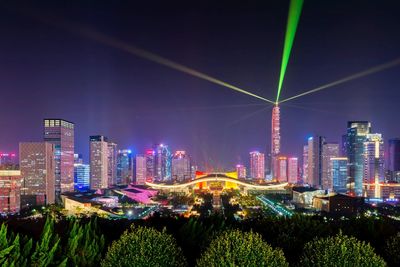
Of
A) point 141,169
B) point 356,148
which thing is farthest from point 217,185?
point 141,169

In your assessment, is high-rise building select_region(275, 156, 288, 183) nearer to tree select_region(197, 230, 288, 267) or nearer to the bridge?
the bridge

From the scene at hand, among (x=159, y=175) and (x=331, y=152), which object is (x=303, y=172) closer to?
(x=331, y=152)

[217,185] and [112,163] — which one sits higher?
[112,163]

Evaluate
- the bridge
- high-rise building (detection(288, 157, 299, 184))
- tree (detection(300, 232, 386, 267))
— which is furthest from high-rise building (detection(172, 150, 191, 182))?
tree (detection(300, 232, 386, 267))

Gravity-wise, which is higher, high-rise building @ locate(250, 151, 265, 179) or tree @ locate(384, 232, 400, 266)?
tree @ locate(384, 232, 400, 266)

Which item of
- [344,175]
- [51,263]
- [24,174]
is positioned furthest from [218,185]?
[51,263]

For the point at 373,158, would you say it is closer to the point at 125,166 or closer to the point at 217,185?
the point at 217,185

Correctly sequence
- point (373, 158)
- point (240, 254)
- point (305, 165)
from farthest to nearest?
point (305, 165)
point (373, 158)
point (240, 254)

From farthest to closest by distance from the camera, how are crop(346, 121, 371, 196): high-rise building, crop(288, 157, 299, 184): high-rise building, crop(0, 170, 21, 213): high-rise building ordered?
crop(288, 157, 299, 184): high-rise building → crop(346, 121, 371, 196): high-rise building → crop(0, 170, 21, 213): high-rise building
